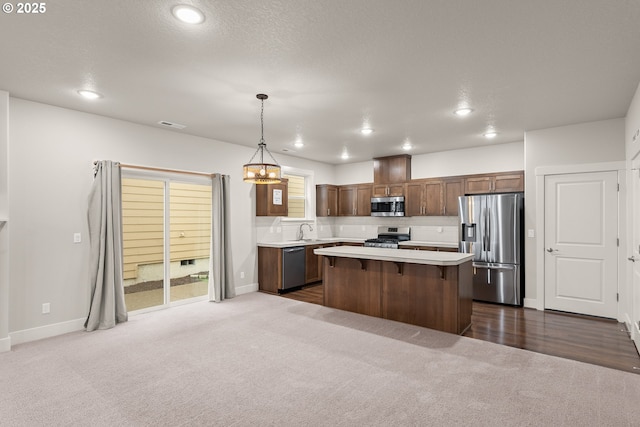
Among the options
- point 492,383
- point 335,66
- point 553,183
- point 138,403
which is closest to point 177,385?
point 138,403

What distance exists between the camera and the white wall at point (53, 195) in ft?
12.5

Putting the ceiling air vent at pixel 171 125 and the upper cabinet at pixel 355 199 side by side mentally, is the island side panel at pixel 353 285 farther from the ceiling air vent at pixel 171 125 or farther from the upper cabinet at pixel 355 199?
the ceiling air vent at pixel 171 125

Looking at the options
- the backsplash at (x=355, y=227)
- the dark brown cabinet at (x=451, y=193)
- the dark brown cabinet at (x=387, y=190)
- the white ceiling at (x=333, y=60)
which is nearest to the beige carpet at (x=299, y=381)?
the white ceiling at (x=333, y=60)

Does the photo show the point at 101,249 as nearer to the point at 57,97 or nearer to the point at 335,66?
the point at 57,97

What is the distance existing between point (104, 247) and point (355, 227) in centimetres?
534

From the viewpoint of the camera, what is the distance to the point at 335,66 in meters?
2.98

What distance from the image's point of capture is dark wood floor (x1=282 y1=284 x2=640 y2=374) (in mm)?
3358

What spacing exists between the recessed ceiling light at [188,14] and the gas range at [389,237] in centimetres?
534

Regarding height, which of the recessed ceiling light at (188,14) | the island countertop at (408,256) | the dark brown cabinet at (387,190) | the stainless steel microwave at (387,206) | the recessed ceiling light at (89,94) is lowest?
the island countertop at (408,256)

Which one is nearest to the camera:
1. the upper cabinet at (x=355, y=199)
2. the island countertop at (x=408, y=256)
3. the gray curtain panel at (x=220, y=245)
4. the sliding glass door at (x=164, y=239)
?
the island countertop at (x=408, y=256)

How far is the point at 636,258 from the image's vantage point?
3666 millimetres

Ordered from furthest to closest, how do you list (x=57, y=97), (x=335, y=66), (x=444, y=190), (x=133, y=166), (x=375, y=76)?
(x=444, y=190) → (x=133, y=166) → (x=57, y=97) → (x=375, y=76) → (x=335, y=66)

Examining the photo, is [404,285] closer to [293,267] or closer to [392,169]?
[293,267]

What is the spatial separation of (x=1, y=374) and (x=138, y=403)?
1.58m
